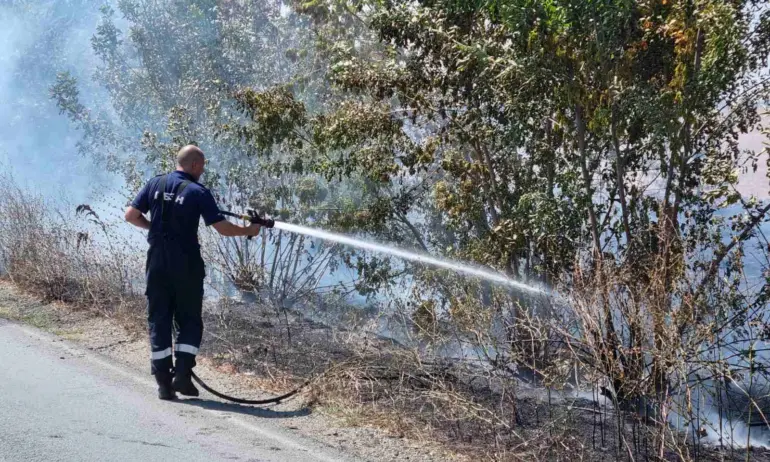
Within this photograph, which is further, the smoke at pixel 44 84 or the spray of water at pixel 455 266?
the smoke at pixel 44 84

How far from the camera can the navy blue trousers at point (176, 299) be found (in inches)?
253

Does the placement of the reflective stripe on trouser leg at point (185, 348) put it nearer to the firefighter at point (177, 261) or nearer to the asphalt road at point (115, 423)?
the firefighter at point (177, 261)

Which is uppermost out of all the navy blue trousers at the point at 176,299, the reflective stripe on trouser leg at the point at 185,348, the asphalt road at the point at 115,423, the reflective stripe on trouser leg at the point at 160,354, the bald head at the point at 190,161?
the bald head at the point at 190,161

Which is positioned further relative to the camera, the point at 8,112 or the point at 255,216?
the point at 8,112

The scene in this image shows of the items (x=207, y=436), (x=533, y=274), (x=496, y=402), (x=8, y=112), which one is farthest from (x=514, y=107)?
(x=8, y=112)

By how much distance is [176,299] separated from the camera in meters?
6.56

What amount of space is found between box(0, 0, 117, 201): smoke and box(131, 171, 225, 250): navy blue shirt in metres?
27.2

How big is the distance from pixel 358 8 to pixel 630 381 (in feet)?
24.7

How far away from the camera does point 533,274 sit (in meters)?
8.95

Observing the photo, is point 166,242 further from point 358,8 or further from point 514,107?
point 358,8

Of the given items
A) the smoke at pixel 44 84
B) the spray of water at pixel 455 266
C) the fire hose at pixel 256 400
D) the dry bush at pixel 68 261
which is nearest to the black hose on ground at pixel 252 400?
the fire hose at pixel 256 400

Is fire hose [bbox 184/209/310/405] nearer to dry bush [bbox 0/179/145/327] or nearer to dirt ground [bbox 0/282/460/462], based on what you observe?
dirt ground [bbox 0/282/460/462]

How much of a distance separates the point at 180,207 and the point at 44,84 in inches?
1359

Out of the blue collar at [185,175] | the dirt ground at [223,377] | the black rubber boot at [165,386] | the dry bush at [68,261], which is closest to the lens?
the dirt ground at [223,377]
